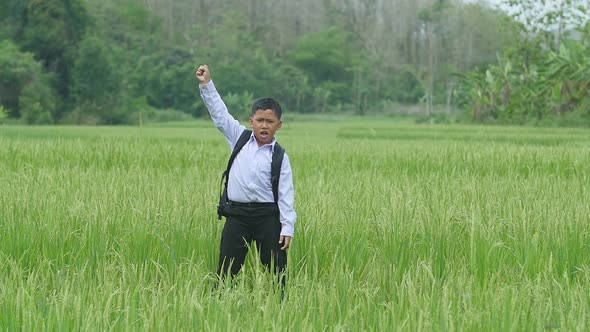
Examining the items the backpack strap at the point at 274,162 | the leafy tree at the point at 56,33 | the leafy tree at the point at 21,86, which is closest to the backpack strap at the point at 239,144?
the backpack strap at the point at 274,162

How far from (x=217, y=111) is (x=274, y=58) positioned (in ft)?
140

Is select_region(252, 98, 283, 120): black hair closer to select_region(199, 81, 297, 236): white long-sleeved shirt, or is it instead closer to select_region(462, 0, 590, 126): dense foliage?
select_region(199, 81, 297, 236): white long-sleeved shirt

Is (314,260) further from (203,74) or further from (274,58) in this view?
(274,58)

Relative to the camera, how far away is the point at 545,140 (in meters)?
12.3

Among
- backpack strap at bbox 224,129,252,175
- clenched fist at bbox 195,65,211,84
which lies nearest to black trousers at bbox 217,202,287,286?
backpack strap at bbox 224,129,252,175

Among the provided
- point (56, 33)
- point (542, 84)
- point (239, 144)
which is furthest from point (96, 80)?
point (239, 144)

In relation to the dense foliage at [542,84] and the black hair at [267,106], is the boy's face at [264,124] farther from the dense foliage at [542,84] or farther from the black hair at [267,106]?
the dense foliage at [542,84]

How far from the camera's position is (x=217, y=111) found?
313 centimetres

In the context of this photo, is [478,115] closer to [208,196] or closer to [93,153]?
[93,153]

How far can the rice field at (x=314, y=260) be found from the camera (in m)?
2.12

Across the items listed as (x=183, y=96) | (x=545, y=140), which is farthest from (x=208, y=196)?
(x=183, y=96)

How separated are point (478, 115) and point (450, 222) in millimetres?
20441

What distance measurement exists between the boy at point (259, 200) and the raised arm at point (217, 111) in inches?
5.1

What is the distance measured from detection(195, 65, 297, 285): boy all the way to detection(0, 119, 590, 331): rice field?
0.28ft
